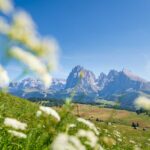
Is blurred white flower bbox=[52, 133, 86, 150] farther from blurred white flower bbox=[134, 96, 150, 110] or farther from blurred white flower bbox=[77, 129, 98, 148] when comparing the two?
blurred white flower bbox=[134, 96, 150, 110]

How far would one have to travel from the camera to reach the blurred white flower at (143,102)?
10.4ft

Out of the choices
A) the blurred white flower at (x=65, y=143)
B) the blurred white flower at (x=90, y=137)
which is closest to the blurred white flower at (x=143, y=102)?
the blurred white flower at (x=90, y=137)

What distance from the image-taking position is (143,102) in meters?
3.26

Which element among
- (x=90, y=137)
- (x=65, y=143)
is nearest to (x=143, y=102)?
(x=90, y=137)

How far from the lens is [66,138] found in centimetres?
265

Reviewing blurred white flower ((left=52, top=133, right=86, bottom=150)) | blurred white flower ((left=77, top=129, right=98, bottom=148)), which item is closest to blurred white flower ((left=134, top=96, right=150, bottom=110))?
blurred white flower ((left=77, top=129, right=98, bottom=148))

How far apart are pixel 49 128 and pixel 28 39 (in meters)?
1.21

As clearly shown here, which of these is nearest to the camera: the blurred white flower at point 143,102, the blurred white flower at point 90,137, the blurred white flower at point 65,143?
the blurred white flower at point 65,143

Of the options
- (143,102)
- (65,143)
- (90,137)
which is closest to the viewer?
(65,143)

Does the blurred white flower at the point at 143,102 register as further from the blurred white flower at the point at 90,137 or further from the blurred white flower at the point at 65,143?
the blurred white flower at the point at 65,143

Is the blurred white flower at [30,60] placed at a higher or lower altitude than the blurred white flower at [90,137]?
higher

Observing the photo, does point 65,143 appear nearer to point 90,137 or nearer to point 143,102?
point 90,137

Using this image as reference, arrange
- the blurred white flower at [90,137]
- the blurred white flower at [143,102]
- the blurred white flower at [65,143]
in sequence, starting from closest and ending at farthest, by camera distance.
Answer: the blurred white flower at [65,143] < the blurred white flower at [143,102] < the blurred white flower at [90,137]

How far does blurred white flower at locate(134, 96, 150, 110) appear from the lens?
10.4ft
